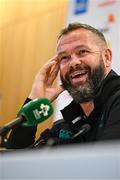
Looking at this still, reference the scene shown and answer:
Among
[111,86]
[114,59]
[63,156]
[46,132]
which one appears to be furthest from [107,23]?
[63,156]

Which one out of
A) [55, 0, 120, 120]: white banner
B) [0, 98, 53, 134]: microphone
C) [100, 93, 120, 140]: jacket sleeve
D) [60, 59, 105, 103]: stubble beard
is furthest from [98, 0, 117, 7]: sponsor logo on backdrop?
[0, 98, 53, 134]: microphone

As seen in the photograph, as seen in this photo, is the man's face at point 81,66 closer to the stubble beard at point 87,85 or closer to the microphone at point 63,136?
the stubble beard at point 87,85

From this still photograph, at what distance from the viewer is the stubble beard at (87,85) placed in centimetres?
138

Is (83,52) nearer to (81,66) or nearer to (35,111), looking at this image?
(81,66)

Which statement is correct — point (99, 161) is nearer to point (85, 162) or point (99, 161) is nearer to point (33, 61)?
point (85, 162)

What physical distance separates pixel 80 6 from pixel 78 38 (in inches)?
12.1

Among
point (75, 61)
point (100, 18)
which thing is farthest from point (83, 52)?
point (100, 18)

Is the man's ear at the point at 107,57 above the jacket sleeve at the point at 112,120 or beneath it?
above

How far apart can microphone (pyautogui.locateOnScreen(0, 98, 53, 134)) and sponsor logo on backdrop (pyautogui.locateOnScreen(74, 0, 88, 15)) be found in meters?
Answer: 0.87

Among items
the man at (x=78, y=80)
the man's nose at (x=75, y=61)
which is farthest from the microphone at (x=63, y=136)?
the man's nose at (x=75, y=61)

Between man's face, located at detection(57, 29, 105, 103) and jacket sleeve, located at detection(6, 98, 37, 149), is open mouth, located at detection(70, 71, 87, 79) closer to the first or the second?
man's face, located at detection(57, 29, 105, 103)

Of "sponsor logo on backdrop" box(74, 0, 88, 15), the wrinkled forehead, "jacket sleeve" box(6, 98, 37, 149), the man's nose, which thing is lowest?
"jacket sleeve" box(6, 98, 37, 149)

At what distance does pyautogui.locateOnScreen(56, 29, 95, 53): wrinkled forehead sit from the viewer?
1408 mm

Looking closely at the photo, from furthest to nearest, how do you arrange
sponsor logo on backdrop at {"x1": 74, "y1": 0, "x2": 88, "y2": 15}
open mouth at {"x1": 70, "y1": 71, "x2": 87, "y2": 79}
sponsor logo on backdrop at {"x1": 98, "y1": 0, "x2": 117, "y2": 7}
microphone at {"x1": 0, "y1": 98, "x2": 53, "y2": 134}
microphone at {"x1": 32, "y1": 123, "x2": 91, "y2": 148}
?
sponsor logo on backdrop at {"x1": 74, "y1": 0, "x2": 88, "y2": 15}, sponsor logo on backdrop at {"x1": 98, "y1": 0, "x2": 117, "y2": 7}, open mouth at {"x1": 70, "y1": 71, "x2": 87, "y2": 79}, microphone at {"x1": 32, "y1": 123, "x2": 91, "y2": 148}, microphone at {"x1": 0, "y1": 98, "x2": 53, "y2": 134}
